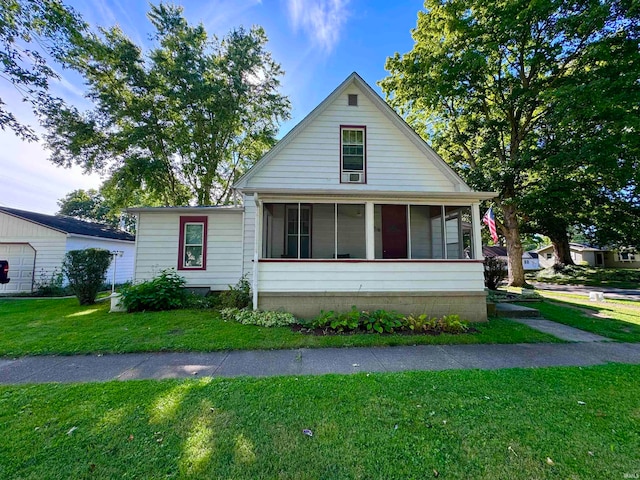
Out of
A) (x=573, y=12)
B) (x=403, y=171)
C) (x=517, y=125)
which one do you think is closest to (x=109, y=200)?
(x=403, y=171)

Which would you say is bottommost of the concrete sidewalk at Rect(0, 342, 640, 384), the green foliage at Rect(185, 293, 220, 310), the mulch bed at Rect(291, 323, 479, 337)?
the concrete sidewalk at Rect(0, 342, 640, 384)

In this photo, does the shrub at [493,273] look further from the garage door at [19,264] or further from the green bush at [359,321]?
the garage door at [19,264]

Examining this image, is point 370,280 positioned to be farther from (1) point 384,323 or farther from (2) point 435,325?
(2) point 435,325

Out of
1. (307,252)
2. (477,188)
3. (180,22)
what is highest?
(180,22)

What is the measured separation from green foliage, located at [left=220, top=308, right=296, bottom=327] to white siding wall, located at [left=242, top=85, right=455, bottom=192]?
424cm

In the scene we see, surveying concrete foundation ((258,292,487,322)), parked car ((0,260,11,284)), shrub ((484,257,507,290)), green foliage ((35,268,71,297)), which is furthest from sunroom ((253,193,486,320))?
parked car ((0,260,11,284))

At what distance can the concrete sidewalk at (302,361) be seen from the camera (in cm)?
393

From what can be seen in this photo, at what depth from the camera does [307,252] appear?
9461 millimetres

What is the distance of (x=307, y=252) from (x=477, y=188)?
951 centimetres

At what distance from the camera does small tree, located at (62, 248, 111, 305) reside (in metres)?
8.84

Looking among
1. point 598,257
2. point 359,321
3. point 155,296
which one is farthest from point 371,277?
point 598,257

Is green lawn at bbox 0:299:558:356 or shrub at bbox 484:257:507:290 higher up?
shrub at bbox 484:257:507:290

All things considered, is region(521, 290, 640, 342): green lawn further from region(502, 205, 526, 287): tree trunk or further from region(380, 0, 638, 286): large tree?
region(380, 0, 638, 286): large tree

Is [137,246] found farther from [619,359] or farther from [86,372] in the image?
[619,359]
